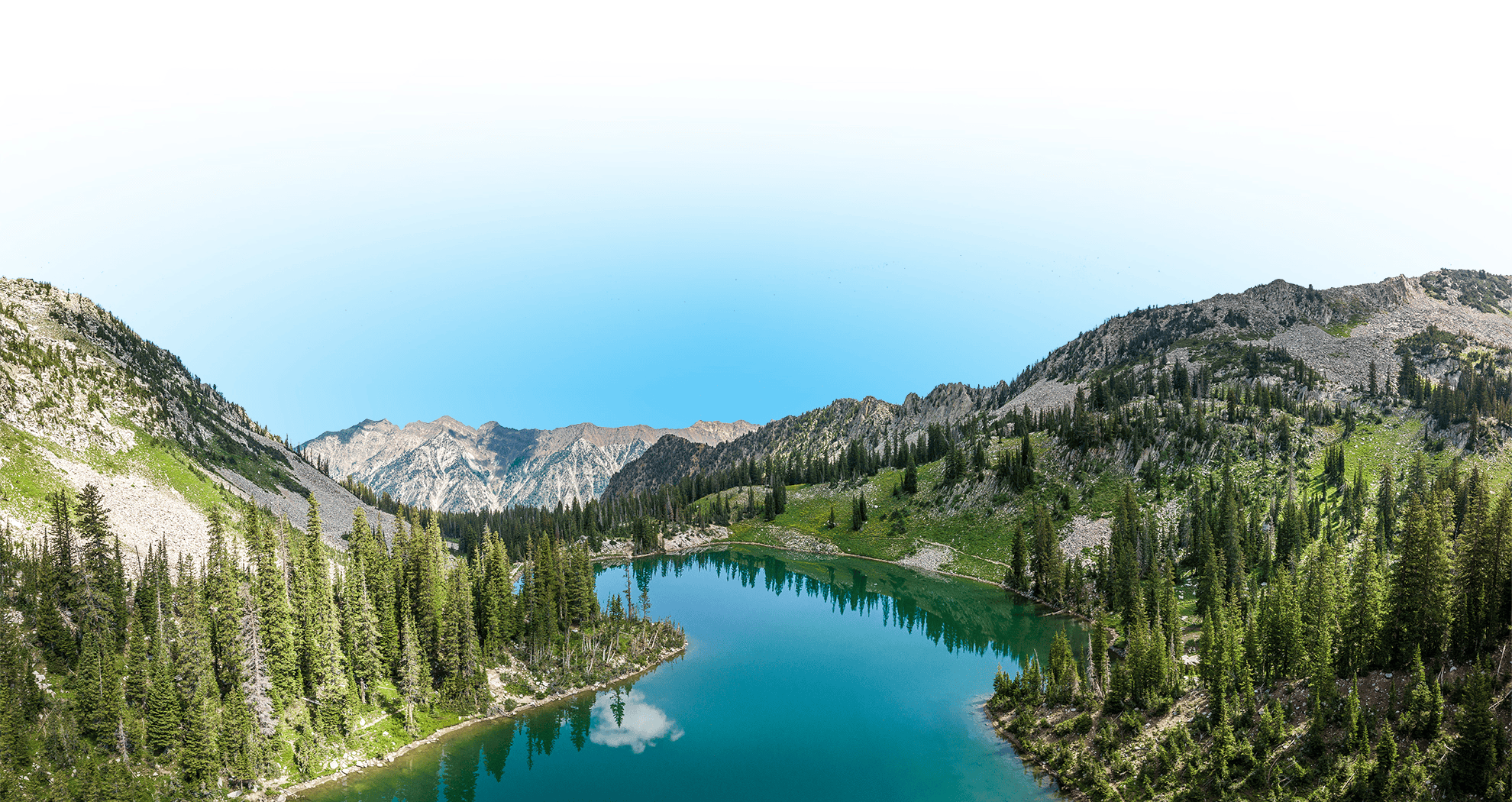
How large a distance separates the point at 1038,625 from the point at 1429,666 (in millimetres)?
63736

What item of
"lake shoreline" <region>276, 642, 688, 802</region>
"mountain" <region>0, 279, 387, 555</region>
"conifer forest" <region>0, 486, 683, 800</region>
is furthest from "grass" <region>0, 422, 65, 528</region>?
"lake shoreline" <region>276, 642, 688, 802</region>

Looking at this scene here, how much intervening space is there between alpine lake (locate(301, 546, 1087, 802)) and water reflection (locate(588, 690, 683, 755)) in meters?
0.22

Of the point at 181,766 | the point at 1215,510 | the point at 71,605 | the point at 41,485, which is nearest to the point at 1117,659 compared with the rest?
the point at 1215,510

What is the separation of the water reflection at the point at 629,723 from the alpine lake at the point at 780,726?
8.5 inches

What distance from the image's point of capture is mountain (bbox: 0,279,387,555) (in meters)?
98.0

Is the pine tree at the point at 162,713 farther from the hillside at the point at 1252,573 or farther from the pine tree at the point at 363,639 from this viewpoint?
the hillside at the point at 1252,573

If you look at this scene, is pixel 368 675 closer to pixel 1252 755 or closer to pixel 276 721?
pixel 276 721

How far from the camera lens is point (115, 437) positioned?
119 metres

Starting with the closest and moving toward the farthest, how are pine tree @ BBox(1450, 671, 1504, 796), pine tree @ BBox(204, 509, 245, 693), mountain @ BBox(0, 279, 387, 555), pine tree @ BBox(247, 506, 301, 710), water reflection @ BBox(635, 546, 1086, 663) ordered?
1. pine tree @ BBox(1450, 671, 1504, 796)
2. pine tree @ BBox(204, 509, 245, 693)
3. pine tree @ BBox(247, 506, 301, 710)
4. mountain @ BBox(0, 279, 387, 555)
5. water reflection @ BBox(635, 546, 1086, 663)

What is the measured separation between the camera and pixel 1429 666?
177 feet

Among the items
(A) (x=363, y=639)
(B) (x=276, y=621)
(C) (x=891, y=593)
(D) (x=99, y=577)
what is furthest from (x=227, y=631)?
(C) (x=891, y=593)

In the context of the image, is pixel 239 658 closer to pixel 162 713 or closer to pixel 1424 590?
pixel 162 713

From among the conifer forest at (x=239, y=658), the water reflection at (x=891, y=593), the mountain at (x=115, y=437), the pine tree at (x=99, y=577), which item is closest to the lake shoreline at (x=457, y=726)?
the conifer forest at (x=239, y=658)

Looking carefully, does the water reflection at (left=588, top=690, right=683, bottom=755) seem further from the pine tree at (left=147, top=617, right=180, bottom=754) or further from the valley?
the pine tree at (left=147, top=617, right=180, bottom=754)
